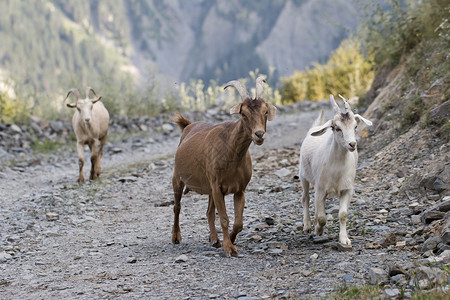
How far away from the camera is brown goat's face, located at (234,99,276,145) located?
5383mm

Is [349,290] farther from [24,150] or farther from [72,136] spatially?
[72,136]

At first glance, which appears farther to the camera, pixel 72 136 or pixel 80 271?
pixel 72 136

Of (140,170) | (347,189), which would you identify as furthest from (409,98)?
(140,170)

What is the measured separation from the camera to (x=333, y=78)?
2481 centimetres

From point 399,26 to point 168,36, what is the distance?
94.4 meters

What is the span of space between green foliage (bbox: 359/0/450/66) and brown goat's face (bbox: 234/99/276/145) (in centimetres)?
641

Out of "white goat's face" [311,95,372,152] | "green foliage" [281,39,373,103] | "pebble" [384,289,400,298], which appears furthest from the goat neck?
"green foliage" [281,39,373,103]

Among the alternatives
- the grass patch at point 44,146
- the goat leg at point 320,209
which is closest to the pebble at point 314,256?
the goat leg at point 320,209

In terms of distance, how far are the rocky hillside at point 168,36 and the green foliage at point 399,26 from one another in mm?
38570

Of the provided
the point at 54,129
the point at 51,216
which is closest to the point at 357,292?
the point at 51,216

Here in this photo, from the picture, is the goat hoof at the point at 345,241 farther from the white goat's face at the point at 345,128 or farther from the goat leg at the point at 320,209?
the white goat's face at the point at 345,128

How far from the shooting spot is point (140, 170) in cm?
1209

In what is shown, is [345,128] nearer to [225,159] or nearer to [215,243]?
[225,159]

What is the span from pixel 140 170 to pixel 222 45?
241 feet
